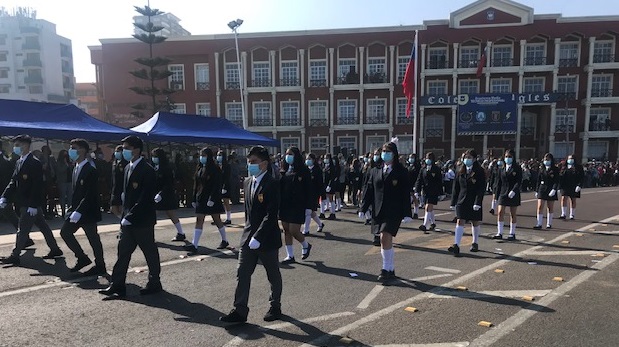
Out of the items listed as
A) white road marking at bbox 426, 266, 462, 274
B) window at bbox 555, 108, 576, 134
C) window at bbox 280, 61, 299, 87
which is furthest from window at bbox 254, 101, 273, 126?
white road marking at bbox 426, 266, 462, 274

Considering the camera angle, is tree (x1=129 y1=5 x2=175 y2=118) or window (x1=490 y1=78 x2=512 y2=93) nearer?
tree (x1=129 y1=5 x2=175 y2=118)

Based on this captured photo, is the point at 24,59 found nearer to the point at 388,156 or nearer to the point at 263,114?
the point at 263,114

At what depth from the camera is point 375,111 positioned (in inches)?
1702

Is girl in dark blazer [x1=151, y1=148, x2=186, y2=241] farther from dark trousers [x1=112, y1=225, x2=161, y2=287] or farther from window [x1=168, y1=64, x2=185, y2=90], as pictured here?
window [x1=168, y1=64, x2=185, y2=90]

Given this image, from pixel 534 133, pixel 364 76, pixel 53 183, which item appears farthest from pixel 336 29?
pixel 53 183

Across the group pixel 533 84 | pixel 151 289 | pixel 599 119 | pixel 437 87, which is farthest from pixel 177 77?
Answer: pixel 599 119

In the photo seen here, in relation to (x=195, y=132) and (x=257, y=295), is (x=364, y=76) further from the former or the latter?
(x=257, y=295)

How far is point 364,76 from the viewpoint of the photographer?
43.0m

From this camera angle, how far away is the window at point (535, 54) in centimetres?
4119

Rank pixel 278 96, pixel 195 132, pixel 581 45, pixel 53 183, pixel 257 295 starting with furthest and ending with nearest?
pixel 278 96 → pixel 581 45 → pixel 195 132 → pixel 53 183 → pixel 257 295

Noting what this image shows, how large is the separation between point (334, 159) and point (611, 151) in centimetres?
3868

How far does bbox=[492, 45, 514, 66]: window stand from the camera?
4147cm

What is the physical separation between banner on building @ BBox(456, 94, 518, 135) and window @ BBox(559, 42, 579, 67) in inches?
366

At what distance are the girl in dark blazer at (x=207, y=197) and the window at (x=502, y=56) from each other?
40.0 meters
